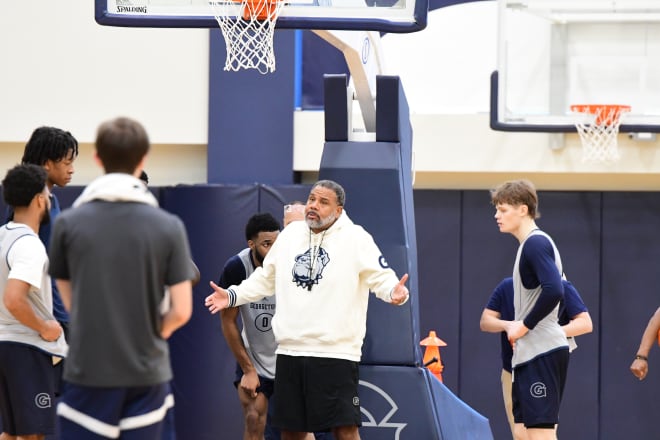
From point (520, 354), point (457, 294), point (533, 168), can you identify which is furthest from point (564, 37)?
point (520, 354)

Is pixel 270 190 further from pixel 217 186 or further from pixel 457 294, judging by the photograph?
pixel 457 294

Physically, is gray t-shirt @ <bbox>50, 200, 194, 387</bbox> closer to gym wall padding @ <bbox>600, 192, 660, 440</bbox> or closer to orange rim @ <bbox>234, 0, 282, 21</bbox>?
orange rim @ <bbox>234, 0, 282, 21</bbox>

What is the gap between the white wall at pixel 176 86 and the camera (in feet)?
32.4

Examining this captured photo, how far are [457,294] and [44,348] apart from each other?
5396mm

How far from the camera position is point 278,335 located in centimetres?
561

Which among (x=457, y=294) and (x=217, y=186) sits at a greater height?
(x=217, y=186)

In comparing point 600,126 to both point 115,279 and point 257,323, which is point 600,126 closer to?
point 257,323

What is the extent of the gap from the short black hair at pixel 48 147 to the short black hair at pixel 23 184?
13.5 inches

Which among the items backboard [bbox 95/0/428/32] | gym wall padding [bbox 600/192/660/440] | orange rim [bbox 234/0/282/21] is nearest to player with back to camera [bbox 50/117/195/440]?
backboard [bbox 95/0/428/32]

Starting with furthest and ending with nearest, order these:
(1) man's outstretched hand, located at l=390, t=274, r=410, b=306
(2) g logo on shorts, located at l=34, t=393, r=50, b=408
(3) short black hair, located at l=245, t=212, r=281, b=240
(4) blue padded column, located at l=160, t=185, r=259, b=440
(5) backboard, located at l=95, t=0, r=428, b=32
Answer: (4) blue padded column, located at l=160, t=185, r=259, b=440 < (3) short black hair, located at l=245, t=212, r=281, b=240 < (5) backboard, located at l=95, t=0, r=428, b=32 < (1) man's outstretched hand, located at l=390, t=274, r=410, b=306 < (2) g logo on shorts, located at l=34, t=393, r=50, b=408

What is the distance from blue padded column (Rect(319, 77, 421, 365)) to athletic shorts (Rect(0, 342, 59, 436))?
1978 millimetres

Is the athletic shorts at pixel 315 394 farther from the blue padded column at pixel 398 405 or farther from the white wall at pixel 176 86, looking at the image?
the white wall at pixel 176 86

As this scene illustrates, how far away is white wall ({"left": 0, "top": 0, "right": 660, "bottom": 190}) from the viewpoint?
9.89 m

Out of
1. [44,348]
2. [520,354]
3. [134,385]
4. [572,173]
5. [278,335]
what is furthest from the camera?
[572,173]
